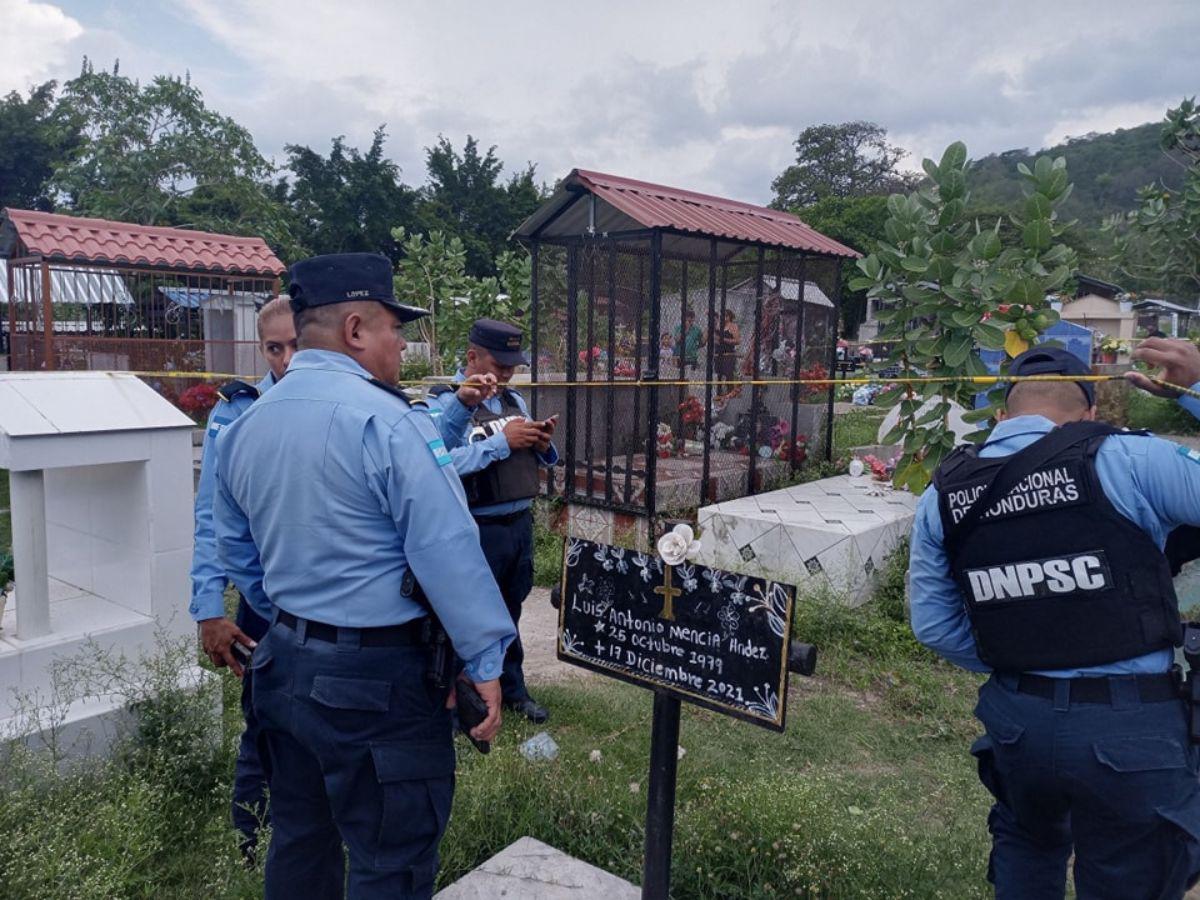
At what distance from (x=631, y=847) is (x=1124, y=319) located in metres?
29.3

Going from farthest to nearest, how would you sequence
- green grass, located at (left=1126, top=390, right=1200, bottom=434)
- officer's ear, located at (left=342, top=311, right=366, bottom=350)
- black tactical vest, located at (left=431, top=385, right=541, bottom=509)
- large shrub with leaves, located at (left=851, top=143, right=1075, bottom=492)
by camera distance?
green grass, located at (left=1126, top=390, right=1200, bottom=434) → large shrub with leaves, located at (left=851, top=143, right=1075, bottom=492) → black tactical vest, located at (left=431, top=385, right=541, bottom=509) → officer's ear, located at (left=342, top=311, right=366, bottom=350)

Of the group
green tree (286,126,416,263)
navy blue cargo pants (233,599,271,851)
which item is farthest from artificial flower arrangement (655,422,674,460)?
green tree (286,126,416,263)

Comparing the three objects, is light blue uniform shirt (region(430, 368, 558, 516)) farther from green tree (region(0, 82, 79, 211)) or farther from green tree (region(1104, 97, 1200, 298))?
green tree (region(0, 82, 79, 211))

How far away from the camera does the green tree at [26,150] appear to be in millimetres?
40156

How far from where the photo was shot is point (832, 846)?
284 centimetres

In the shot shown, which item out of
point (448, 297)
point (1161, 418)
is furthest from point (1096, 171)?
point (448, 297)

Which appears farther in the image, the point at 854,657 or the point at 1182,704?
the point at 854,657

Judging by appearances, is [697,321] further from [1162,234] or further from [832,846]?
[832,846]

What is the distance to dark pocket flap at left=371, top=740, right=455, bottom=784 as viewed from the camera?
1.99 m

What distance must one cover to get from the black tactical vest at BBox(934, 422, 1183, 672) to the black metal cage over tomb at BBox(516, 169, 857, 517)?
13.7ft

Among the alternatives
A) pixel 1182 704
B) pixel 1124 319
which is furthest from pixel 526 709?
pixel 1124 319

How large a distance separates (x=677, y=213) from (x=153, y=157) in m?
20.4

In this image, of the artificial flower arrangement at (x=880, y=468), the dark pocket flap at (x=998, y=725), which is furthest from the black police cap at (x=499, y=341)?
the artificial flower arrangement at (x=880, y=468)

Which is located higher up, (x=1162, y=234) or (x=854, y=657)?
(x=1162, y=234)
